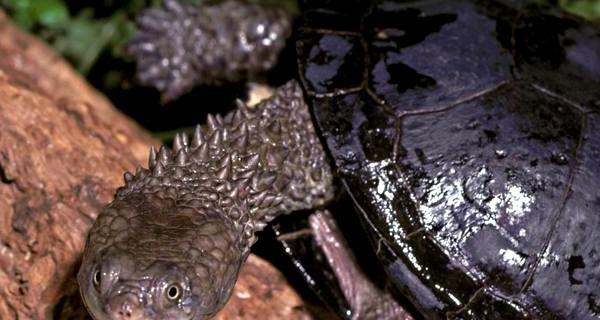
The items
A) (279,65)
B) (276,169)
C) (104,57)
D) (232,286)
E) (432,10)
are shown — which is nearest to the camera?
(232,286)

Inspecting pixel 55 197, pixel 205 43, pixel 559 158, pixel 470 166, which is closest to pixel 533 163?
pixel 559 158

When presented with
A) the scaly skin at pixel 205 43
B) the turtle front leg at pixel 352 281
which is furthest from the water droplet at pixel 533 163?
the scaly skin at pixel 205 43

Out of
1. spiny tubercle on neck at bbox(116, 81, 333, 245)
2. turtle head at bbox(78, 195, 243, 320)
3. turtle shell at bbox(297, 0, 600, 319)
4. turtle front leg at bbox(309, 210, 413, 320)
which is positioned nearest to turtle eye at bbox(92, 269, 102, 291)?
turtle head at bbox(78, 195, 243, 320)

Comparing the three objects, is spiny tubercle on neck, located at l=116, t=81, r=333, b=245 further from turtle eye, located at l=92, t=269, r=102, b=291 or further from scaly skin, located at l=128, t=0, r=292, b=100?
scaly skin, located at l=128, t=0, r=292, b=100

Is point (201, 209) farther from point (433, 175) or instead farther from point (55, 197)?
point (433, 175)

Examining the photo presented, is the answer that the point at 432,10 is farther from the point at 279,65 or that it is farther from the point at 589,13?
the point at 589,13

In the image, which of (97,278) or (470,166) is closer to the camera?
(97,278)

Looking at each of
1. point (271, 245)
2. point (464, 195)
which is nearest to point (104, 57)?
point (271, 245)
